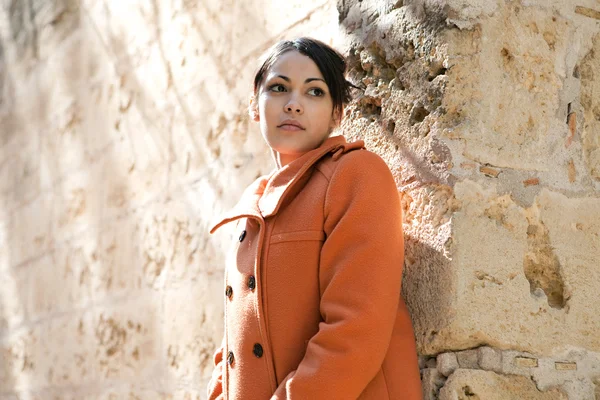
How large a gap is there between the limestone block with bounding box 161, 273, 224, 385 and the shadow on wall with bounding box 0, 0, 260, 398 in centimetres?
3

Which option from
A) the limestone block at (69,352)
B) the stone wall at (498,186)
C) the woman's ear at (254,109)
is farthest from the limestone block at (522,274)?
the limestone block at (69,352)

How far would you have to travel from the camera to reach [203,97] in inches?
122

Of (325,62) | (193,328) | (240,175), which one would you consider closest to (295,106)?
(325,62)

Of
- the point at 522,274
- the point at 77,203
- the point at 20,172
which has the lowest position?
the point at 522,274

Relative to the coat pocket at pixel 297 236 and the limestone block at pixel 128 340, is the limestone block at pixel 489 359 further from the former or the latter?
the limestone block at pixel 128 340

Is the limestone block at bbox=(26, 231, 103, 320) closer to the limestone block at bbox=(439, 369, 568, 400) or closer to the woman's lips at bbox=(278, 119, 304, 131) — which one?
the woman's lips at bbox=(278, 119, 304, 131)

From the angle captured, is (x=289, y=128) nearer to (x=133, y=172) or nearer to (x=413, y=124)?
(x=413, y=124)

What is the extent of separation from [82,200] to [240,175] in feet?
5.09

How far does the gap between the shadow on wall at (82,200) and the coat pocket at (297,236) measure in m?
1.25

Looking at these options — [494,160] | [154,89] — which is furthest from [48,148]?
[494,160]

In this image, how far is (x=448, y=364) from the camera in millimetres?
1571

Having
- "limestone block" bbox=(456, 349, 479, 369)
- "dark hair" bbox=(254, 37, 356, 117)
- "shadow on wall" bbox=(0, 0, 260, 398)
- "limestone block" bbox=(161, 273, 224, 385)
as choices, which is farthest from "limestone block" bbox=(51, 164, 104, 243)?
"limestone block" bbox=(456, 349, 479, 369)

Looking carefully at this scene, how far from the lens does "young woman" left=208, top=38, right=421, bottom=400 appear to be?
4.74 feet

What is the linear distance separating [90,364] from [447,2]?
271 cm
